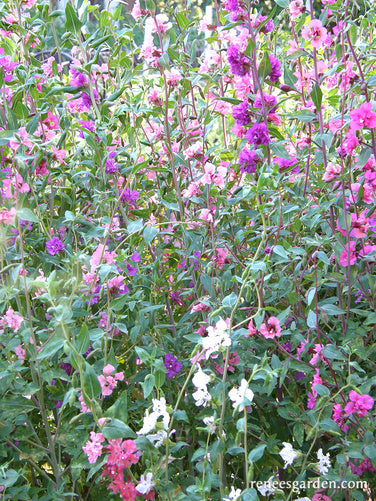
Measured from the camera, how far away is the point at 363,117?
3.63 ft

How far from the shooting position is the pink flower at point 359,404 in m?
1.07

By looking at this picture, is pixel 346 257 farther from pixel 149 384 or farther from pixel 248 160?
pixel 149 384

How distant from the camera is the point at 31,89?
1482 millimetres

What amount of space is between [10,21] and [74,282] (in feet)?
3.20

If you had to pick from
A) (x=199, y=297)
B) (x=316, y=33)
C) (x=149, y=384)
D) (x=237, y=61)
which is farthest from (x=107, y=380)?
(x=316, y=33)

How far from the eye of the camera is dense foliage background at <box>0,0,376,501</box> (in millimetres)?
1027

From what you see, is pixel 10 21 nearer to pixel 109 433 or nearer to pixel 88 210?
pixel 88 210

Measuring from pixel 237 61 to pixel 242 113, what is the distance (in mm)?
126

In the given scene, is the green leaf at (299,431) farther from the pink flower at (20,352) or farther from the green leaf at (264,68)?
the green leaf at (264,68)

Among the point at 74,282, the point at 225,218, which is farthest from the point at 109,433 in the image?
the point at 225,218

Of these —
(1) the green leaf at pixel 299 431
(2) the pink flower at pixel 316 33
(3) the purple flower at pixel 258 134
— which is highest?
(2) the pink flower at pixel 316 33

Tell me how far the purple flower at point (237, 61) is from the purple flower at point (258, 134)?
0.51ft

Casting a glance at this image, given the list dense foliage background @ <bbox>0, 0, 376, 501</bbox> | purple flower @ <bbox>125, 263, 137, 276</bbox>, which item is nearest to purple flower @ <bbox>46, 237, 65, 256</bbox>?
dense foliage background @ <bbox>0, 0, 376, 501</bbox>

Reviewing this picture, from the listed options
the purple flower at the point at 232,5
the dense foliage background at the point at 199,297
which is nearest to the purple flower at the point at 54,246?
the dense foliage background at the point at 199,297
